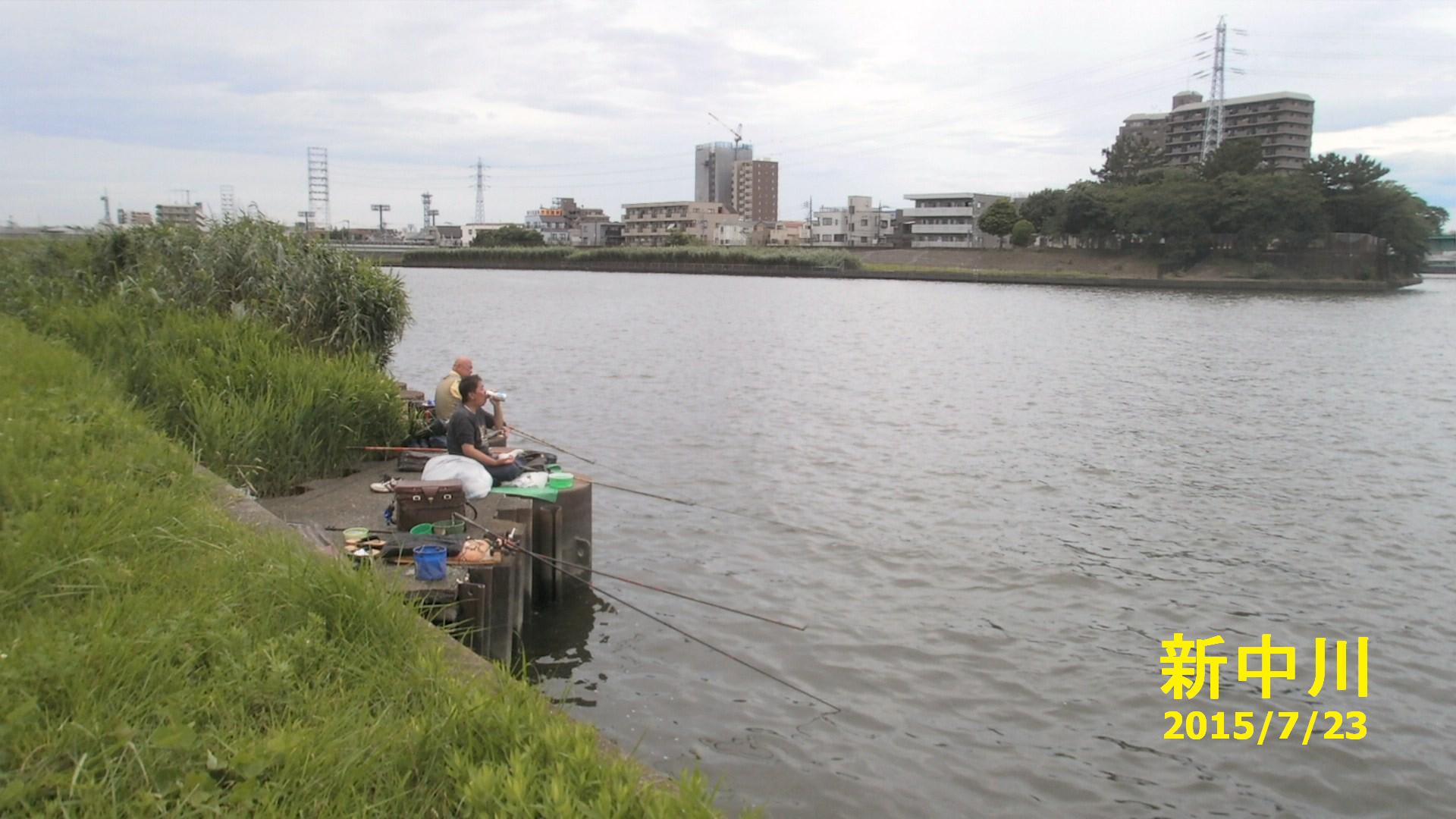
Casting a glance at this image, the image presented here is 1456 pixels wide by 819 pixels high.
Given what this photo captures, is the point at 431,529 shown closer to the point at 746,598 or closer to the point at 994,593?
the point at 746,598

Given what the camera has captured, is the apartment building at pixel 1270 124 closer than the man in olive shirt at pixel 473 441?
No

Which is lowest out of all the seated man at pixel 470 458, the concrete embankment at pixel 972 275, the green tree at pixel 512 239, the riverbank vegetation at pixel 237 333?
the seated man at pixel 470 458

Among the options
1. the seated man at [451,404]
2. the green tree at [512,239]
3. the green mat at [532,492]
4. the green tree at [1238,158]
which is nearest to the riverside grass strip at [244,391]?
the seated man at [451,404]

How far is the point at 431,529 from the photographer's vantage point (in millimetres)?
7578

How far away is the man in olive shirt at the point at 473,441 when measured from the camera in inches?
371

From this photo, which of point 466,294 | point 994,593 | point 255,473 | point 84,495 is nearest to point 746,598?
point 994,593

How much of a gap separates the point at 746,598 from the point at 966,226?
125m

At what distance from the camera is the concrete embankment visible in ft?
250

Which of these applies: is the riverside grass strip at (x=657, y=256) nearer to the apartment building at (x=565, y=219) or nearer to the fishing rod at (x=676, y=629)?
the apartment building at (x=565, y=219)

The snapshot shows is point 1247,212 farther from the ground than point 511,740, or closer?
farther from the ground

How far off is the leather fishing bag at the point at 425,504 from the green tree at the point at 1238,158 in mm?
92721

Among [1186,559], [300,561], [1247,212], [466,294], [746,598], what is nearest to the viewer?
[300,561]

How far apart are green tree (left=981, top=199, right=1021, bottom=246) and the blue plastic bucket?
353 ft

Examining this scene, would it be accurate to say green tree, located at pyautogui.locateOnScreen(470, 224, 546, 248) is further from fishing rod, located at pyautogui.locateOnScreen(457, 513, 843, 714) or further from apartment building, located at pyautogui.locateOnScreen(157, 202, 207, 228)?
fishing rod, located at pyautogui.locateOnScreen(457, 513, 843, 714)
